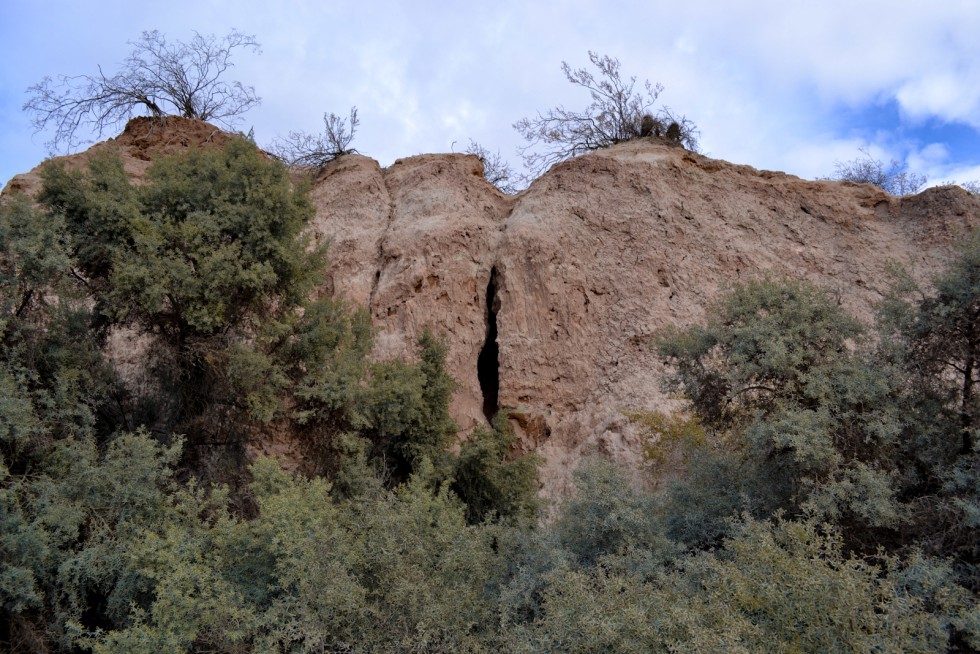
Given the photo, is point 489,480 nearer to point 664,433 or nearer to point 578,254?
point 664,433

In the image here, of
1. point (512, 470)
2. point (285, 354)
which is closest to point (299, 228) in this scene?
point (285, 354)

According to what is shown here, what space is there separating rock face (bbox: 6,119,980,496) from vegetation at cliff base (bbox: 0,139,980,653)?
1.96 metres

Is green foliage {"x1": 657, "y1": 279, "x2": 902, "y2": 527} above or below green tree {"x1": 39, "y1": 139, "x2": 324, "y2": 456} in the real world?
below

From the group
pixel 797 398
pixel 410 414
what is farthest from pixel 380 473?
pixel 797 398

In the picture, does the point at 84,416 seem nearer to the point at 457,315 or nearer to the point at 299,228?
the point at 299,228

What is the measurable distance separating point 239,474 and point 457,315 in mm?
6160

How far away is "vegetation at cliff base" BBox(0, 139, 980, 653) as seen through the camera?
6.45 meters

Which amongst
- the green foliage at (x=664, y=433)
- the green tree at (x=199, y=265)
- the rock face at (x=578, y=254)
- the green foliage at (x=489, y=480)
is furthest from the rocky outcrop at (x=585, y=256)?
the green tree at (x=199, y=265)

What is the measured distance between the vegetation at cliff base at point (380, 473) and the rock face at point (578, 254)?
1956 millimetres

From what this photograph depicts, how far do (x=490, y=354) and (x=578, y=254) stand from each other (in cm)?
339

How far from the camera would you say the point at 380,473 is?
39.6ft

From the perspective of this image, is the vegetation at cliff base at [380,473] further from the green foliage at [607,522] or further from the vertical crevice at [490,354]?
the vertical crevice at [490,354]

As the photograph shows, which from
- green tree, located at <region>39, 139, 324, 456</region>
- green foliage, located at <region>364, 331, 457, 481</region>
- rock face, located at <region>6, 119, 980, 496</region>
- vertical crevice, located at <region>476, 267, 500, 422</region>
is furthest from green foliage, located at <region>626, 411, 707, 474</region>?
green tree, located at <region>39, 139, 324, 456</region>

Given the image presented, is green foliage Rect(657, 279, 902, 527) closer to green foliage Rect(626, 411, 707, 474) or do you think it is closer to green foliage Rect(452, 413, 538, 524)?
green foliage Rect(626, 411, 707, 474)
